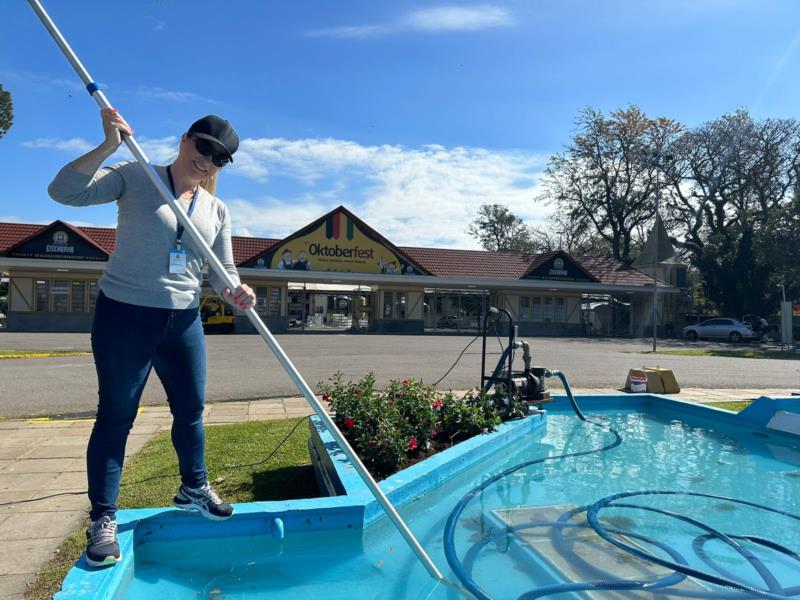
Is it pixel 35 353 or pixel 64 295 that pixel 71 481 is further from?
pixel 64 295

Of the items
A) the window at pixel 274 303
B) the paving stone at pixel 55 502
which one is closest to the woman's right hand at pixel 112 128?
the paving stone at pixel 55 502

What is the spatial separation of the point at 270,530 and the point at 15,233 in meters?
30.7

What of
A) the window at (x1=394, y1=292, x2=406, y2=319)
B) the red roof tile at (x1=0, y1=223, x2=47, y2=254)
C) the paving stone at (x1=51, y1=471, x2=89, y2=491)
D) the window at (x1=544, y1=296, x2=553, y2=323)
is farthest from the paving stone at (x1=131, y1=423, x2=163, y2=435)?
the window at (x1=544, y1=296, x2=553, y2=323)

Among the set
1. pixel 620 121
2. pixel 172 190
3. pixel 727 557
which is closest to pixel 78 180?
pixel 172 190

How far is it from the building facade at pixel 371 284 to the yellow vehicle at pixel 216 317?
1033 mm

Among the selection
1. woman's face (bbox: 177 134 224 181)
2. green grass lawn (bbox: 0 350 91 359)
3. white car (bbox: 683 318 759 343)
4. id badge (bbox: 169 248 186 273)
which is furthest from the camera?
white car (bbox: 683 318 759 343)

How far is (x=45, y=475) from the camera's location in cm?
448

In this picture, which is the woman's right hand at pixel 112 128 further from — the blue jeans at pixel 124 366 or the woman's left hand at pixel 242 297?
the woman's left hand at pixel 242 297

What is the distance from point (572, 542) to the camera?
11.0 ft

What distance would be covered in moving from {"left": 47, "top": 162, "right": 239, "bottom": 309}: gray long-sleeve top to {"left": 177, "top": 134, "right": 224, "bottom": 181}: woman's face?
109 mm

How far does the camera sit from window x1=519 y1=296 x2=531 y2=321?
33.1 meters

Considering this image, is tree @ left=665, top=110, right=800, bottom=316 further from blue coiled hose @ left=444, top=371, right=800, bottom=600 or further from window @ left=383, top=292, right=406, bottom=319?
blue coiled hose @ left=444, top=371, right=800, bottom=600

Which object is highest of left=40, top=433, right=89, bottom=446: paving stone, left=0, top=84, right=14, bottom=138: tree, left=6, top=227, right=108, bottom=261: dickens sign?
left=0, top=84, right=14, bottom=138: tree

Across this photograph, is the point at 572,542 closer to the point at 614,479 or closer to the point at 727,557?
the point at 727,557
